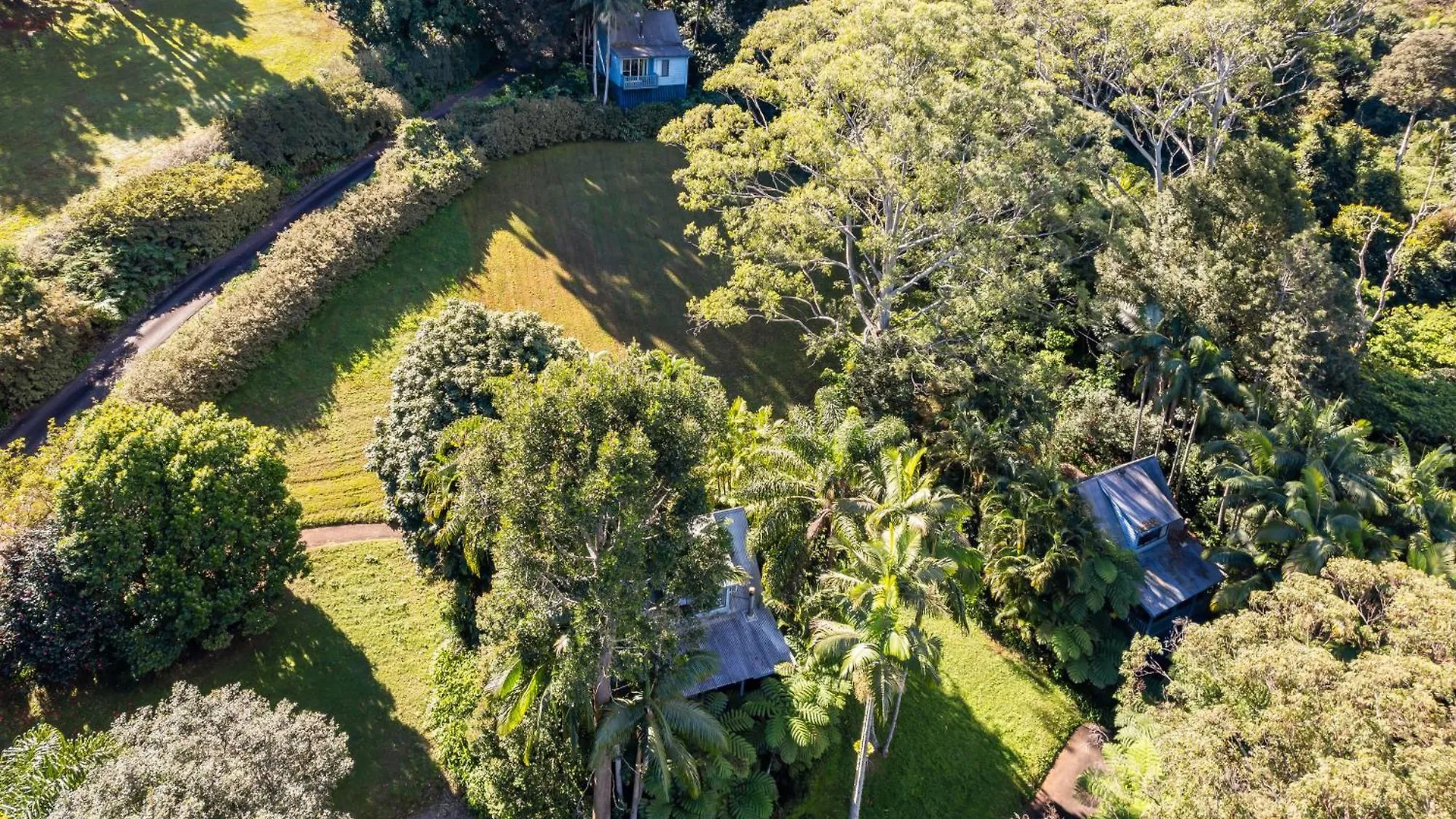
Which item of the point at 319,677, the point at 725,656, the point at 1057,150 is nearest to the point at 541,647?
the point at 725,656

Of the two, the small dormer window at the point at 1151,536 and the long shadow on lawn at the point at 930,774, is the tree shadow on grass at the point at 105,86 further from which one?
the small dormer window at the point at 1151,536

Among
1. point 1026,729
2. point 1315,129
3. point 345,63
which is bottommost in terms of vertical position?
point 1026,729

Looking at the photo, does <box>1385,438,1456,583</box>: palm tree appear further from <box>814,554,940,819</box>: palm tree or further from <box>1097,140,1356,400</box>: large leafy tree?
<box>814,554,940,819</box>: palm tree

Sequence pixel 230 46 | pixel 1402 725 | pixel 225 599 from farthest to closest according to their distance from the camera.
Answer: pixel 230 46 → pixel 225 599 → pixel 1402 725

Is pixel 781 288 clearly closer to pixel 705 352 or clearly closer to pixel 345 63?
pixel 705 352

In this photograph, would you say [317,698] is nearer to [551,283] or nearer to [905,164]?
[551,283]

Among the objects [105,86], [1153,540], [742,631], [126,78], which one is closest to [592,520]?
[742,631]
